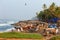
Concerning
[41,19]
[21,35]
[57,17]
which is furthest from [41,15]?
[21,35]

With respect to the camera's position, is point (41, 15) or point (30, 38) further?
point (41, 15)

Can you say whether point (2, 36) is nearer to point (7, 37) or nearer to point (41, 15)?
point (7, 37)

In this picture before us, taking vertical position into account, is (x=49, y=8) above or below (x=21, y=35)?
above

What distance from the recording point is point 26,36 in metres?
10.7

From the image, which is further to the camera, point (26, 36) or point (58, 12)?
point (58, 12)

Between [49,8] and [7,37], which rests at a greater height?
[49,8]

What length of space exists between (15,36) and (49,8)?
35.5 metres

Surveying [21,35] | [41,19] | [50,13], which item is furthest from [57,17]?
[21,35]

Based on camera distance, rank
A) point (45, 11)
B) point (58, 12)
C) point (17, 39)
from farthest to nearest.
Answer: point (45, 11), point (58, 12), point (17, 39)

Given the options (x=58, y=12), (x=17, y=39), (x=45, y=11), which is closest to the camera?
(x=17, y=39)

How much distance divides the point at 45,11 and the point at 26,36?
122 ft

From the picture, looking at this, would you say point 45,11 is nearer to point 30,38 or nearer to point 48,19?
point 48,19

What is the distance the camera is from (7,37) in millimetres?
10648

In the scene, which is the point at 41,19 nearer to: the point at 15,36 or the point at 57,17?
the point at 57,17
